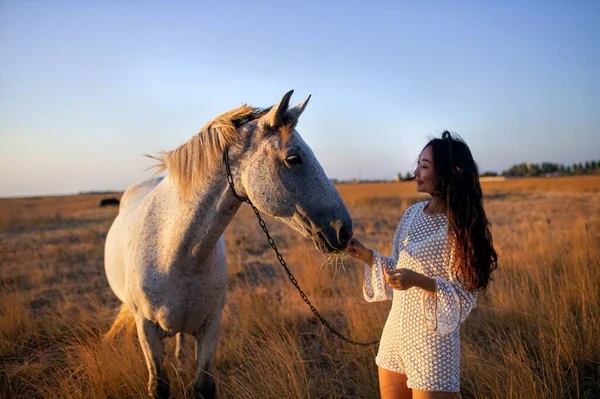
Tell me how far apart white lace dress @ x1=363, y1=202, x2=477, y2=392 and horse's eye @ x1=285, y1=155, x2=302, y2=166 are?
2.15 feet

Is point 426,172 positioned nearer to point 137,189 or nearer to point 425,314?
point 425,314

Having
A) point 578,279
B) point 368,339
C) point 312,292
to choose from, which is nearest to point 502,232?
point 578,279

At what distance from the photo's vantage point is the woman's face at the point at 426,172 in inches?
67.9

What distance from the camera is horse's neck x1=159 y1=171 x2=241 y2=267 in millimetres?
2025

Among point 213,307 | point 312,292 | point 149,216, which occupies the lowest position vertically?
point 312,292

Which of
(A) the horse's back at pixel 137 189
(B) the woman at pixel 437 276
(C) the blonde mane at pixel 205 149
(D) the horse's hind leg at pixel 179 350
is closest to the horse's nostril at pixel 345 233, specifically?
(B) the woman at pixel 437 276

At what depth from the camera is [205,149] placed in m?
2.04

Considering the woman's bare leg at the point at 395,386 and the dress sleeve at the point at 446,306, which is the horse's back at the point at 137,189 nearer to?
the woman's bare leg at the point at 395,386

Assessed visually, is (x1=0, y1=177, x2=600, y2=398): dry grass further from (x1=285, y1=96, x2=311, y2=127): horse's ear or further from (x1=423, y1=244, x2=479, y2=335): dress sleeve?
(x1=285, y1=96, x2=311, y2=127): horse's ear

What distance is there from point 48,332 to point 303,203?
396 centimetres

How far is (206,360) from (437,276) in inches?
71.2

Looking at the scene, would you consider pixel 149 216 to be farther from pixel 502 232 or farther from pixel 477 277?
pixel 502 232

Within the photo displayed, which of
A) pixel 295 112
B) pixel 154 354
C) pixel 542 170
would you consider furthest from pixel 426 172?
pixel 542 170

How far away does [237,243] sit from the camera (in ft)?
34.3
